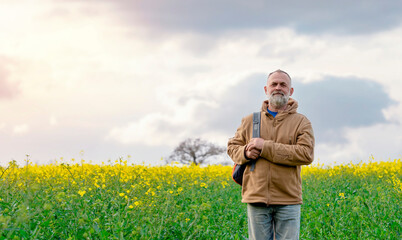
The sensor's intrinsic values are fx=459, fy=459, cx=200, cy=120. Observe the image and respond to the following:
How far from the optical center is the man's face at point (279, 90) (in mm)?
4535

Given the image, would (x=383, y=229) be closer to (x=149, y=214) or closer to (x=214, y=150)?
(x=149, y=214)

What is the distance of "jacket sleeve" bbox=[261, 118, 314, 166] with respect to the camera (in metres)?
4.35

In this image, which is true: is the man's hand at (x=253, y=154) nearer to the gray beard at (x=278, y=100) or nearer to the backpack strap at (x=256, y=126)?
the backpack strap at (x=256, y=126)

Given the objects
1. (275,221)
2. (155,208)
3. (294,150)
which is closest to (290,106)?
(294,150)

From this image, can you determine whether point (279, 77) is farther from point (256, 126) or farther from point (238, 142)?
point (238, 142)

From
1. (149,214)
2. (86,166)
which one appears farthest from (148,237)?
(86,166)

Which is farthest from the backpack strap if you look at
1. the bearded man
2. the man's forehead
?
the man's forehead

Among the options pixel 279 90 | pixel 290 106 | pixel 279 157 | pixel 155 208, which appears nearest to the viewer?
pixel 279 157

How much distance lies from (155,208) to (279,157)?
1.91m

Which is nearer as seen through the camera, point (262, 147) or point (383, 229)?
point (262, 147)

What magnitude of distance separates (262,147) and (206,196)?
4.90 meters

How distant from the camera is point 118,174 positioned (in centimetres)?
848

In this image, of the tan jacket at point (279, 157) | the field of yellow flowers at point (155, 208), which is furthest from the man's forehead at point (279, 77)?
the field of yellow flowers at point (155, 208)

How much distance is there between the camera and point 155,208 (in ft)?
18.2
